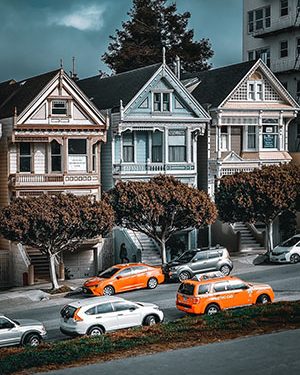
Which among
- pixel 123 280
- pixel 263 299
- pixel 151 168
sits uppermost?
pixel 151 168

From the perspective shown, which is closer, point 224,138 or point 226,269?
point 226,269

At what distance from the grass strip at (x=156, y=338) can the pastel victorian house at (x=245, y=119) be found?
966 inches

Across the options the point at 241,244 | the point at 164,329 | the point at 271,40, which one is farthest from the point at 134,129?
Result: the point at 164,329

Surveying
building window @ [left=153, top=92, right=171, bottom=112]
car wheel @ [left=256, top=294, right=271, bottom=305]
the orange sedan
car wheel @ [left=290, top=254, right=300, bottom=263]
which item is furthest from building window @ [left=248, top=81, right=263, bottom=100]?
car wheel @ [left=256, top=294, right=271, bottom=305]

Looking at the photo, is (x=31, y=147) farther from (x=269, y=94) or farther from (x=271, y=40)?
(x=271, y=40)

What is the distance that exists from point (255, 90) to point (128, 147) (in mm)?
9835

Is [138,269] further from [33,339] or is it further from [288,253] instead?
[33,339]

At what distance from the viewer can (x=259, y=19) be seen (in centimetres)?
6725

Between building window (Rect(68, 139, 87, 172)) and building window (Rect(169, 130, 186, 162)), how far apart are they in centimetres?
584

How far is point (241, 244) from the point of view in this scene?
181 ft

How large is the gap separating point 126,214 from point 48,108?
27.0 feet

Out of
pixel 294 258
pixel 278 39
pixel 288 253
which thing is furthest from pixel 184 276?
pixel 278 39

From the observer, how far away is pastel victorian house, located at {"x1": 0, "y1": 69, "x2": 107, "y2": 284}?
164 ft

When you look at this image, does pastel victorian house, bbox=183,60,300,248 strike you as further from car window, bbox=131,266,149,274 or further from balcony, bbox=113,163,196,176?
car window, bbox=131,266,149,274
